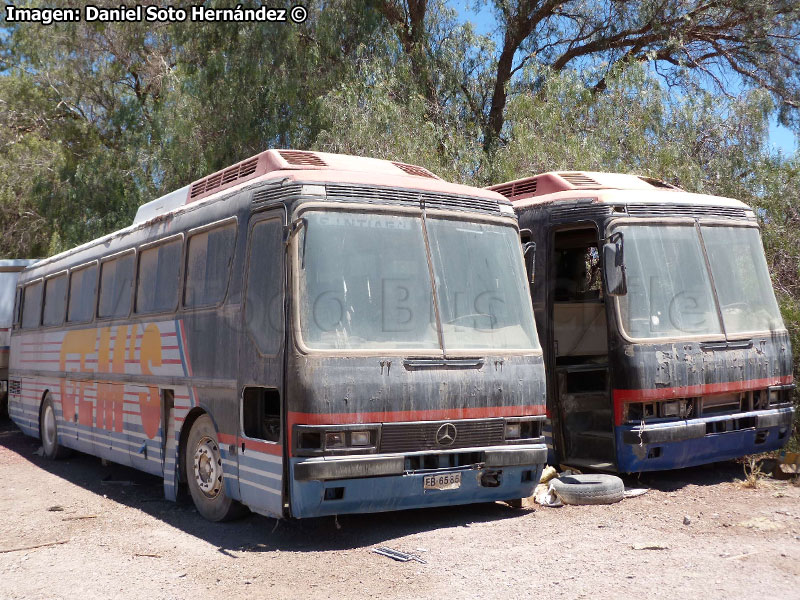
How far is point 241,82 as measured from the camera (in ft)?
68.7

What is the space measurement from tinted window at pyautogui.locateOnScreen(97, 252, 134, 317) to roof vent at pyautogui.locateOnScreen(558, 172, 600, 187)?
5.10 metres

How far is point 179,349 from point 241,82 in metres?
13.3

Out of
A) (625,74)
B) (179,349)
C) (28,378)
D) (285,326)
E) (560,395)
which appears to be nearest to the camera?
(285,326)

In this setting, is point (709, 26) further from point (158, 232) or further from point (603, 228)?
point (158, 232)

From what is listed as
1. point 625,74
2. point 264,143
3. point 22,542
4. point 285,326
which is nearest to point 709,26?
point 625,74

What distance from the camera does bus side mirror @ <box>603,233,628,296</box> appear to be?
341 inches

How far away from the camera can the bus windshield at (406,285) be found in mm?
7145

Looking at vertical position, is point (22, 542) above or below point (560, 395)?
below

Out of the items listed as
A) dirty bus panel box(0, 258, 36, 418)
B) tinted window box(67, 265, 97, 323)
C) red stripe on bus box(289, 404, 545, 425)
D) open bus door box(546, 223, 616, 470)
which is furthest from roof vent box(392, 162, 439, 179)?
dirty bus panel box(0, 258, 36, 418)

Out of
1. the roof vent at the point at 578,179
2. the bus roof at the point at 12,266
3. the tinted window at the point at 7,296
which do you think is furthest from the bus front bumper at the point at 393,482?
the bus roof at the point at 12,266

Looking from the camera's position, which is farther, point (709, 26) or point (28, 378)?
point (709, 26)

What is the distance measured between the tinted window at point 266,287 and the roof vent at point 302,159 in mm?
1027

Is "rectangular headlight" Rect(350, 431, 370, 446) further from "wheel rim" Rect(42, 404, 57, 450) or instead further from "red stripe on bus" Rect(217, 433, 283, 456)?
"wheel rim" Rect(42, 404, 57, 450)

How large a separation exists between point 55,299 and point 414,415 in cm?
847
